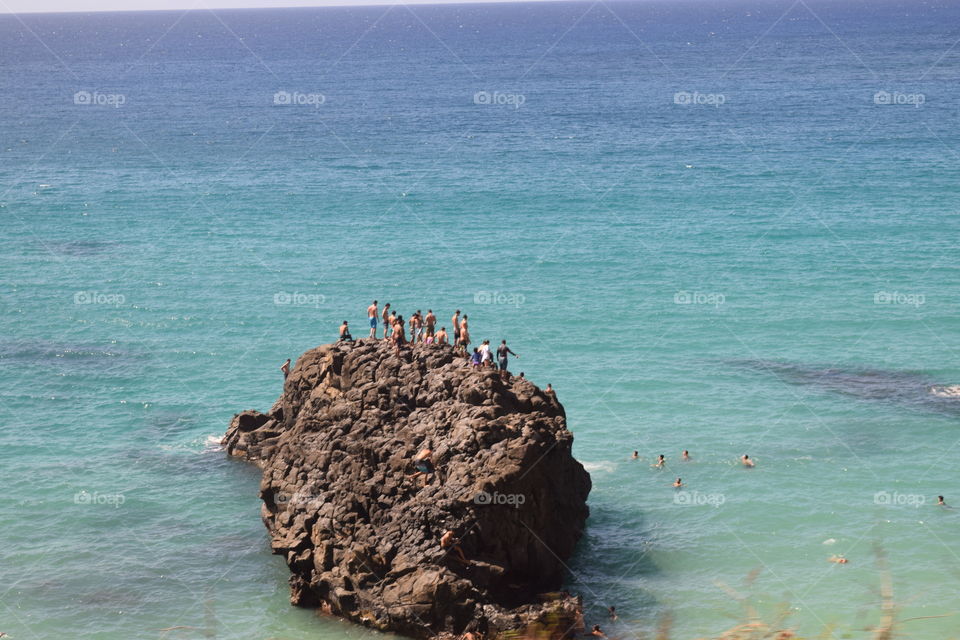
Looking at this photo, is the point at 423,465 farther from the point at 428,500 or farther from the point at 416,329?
the point at 416,329

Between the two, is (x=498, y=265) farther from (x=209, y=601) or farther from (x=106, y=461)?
(x=209, y=601)

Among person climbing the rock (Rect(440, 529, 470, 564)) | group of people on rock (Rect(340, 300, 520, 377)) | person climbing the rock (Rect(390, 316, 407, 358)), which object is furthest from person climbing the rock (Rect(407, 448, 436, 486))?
person climbing the rock (Rect(390, 316, 407, 358))

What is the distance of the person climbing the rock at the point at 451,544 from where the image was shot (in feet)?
132

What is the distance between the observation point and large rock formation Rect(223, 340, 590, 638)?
131ft

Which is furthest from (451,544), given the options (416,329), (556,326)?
(556,326)

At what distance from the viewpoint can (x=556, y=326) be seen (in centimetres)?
7444

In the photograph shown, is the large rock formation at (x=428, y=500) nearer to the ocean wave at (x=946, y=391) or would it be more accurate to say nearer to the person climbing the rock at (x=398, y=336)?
the person climbing the rock at (x=398, y=336)

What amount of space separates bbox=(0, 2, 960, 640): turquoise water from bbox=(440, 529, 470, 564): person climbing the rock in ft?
16.5

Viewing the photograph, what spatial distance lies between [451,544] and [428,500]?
1780 mm

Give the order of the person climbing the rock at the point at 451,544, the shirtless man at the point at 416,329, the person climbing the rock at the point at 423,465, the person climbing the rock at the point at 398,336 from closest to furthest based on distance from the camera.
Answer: the person climbing the rock at the point at 451,544 < the person climbing the rock at the point at 423,465 < the person climbing the rock at the point at 398,336 < the shirtless man at the point at 416,329

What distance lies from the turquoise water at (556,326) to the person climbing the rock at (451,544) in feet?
16.5

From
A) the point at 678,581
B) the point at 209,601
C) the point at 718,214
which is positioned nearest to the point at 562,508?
the point at 678,581

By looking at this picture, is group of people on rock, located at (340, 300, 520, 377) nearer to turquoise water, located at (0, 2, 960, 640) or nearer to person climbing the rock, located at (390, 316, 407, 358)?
person climbing the rock, located at (390, 316, 407, 358)

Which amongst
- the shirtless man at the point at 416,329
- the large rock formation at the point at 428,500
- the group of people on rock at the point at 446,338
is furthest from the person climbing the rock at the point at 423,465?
the shirtless man at the point at 416,329
